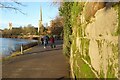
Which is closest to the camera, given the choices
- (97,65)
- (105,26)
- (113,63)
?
(113,63)

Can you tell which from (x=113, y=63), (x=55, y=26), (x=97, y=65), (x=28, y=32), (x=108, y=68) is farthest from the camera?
(x=28, y=32)

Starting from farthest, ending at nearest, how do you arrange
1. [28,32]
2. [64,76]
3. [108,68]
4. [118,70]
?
[28,32]
[64,76]
[108,68]
[118,70]

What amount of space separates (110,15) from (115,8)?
0.26 m

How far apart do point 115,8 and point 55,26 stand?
2717 inches

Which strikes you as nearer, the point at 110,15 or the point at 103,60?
the point at 110,15

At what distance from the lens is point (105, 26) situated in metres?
4.36

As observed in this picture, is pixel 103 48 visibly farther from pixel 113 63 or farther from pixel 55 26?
pixel 55 26

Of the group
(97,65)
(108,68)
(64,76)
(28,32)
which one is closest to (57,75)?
(64,76)

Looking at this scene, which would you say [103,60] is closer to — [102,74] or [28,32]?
[102,74]

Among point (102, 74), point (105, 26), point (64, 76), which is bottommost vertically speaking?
point (64, 76)

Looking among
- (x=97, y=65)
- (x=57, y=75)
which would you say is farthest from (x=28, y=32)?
(x=97, y=65)

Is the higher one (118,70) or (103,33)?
(103,33)

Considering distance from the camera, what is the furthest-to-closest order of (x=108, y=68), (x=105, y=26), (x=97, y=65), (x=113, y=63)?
1. (x=97, y=65)
2. (x=105, y=26)
3. (x=108, y=68)
4. (x=113, y=63)

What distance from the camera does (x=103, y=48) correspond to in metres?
4.46
